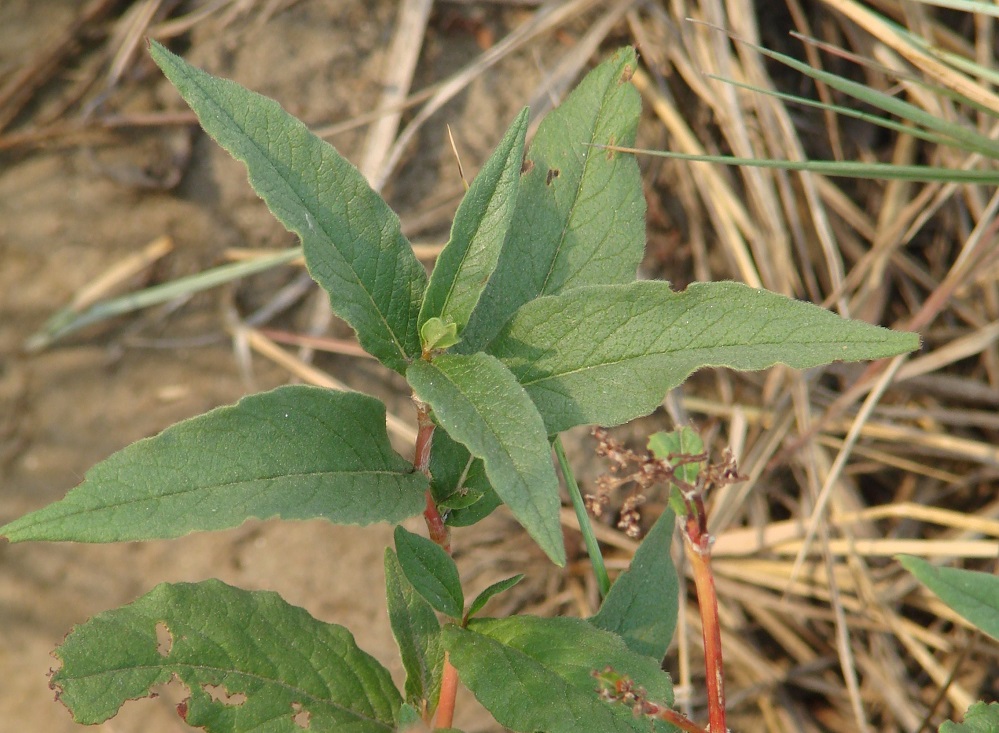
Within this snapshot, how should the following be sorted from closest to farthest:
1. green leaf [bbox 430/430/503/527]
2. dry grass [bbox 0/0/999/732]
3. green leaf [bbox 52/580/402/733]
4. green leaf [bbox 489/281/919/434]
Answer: green leaf [bbox 489/281/919/434] < green leaf [bbox 52/580/402/733] < green leaf [bbox 430/430/503/527] < dry grass [bbox 0/0/999/732]

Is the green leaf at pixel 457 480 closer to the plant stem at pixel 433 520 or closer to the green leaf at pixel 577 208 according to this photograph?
the plant stem at pixel 433 520

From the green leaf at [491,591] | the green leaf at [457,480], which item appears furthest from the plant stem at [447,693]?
the green leaf at [457,480]

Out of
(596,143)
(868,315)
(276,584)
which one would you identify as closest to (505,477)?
(596,143)

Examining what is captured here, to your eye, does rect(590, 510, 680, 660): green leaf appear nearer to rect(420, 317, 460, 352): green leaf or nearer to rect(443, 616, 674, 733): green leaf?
rect(443, 616, 674, 733): green leaf

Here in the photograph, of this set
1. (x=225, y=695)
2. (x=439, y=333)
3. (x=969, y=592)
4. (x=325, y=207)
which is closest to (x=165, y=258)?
(x=225, y=695)

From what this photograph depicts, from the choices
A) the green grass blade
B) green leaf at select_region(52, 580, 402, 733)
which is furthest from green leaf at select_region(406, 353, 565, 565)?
the green grass blade

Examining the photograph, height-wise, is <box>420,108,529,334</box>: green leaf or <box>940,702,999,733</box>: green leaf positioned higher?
<box>420,108,529,334</box>: green leaf
